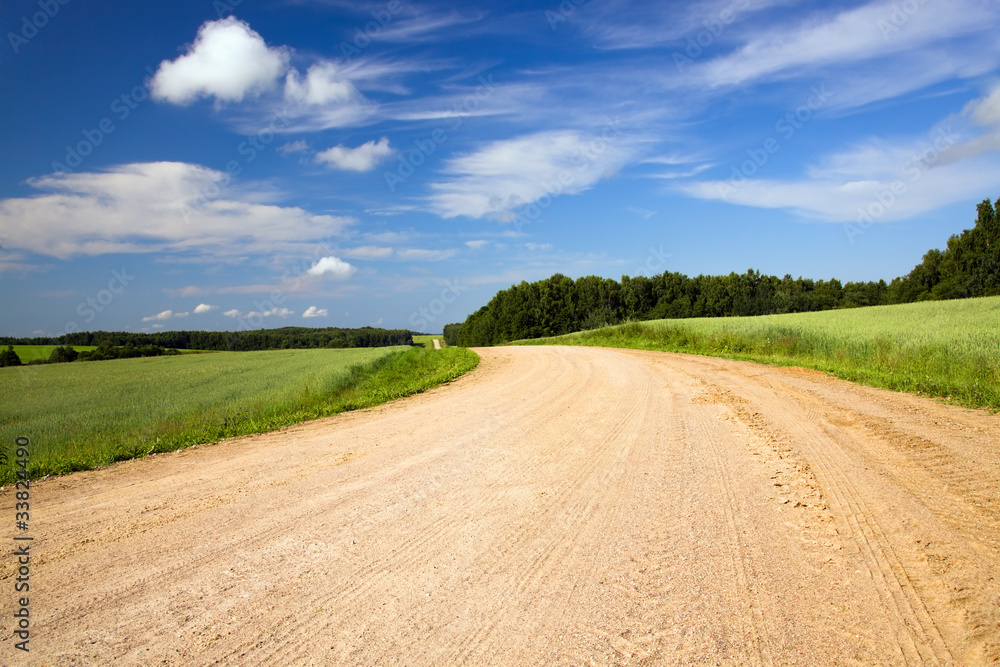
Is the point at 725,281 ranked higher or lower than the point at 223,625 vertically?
higher

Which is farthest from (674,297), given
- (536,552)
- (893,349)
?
(536,552)

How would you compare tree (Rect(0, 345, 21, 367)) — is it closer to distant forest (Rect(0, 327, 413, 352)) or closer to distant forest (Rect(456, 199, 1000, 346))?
distant forest (Rect(0, 327, 413, 352))

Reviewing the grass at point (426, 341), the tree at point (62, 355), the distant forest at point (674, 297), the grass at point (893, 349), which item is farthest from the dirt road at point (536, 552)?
the distant forest at point (674, 297)

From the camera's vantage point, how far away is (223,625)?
2812 millimetres

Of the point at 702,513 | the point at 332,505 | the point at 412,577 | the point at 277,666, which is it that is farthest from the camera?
the point at 332,505

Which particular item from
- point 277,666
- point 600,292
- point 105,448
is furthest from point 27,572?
point 600,292

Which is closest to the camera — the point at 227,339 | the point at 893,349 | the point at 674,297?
the point at 893,349

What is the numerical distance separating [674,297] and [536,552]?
90.5 meters

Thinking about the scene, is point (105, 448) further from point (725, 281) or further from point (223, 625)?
point (725, 281)

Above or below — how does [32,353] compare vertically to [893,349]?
above

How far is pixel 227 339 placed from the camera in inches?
2301

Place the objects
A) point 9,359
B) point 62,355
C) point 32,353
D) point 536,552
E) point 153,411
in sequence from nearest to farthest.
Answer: point 536,552, point 153,411, point 9,359, point 62,355, point 32,353

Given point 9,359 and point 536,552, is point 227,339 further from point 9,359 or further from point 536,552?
point 536,552

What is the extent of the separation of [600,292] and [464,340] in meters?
31.5
